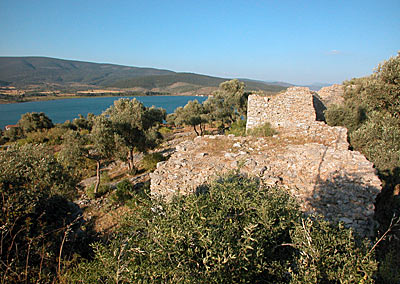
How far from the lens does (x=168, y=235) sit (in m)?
2.21

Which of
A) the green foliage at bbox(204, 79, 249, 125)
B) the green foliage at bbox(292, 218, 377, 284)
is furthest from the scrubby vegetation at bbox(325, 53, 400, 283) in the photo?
the green foliage at bbox(204, 79, 249, 125)

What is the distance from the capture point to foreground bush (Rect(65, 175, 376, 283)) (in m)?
2.04

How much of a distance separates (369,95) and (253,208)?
9721mm

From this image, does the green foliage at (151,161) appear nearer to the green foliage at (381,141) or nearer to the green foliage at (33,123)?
the green foliage at (381,141)

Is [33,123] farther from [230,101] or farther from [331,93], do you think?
[331,93]

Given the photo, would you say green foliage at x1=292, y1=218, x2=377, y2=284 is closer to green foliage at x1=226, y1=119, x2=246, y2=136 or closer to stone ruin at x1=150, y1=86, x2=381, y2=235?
stone ruin at x1=150, y1=86, x2=381, y2=235

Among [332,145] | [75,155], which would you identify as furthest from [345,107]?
[75,155]

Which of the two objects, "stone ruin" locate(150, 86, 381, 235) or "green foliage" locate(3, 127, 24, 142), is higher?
"stone ruin" locate(150, 86, 381, 235)

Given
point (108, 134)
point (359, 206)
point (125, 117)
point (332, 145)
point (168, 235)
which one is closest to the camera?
point (168, 235)

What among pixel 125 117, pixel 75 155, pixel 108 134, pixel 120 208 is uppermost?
pixel 125 117

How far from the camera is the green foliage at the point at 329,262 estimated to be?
2.06 metres

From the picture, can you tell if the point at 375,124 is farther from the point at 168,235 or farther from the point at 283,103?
the point at 168,235

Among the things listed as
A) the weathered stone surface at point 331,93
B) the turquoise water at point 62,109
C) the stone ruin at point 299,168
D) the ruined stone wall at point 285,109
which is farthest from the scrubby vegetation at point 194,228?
the turquoise water at point 62,109

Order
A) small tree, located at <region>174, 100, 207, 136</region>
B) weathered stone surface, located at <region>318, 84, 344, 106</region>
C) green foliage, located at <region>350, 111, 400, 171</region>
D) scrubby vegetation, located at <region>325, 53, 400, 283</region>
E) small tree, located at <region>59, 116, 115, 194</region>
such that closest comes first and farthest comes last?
1. scrubby vegetation, located at <region>325, 53, 400, 283</region>
2. green foliage, located at <region>350, 111, 400, 171</region>
3. small tree, located at <region>59, 116, 115, 194</region>
4. weathered stone surface, located at <region>318, 84, 344, 106</region>
5. small tree, located at <region>174, 100, 207, 136</region>
